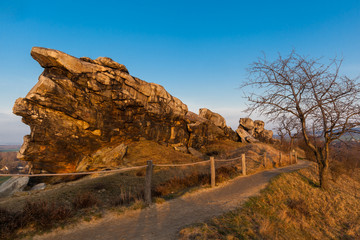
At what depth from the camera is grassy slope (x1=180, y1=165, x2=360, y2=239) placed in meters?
4.77

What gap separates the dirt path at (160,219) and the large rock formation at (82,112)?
40.3ft

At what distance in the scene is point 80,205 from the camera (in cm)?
623

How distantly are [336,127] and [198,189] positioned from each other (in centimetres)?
775

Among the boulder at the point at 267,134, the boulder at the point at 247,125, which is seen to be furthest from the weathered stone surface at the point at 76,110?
the boulder at the point at 267,134

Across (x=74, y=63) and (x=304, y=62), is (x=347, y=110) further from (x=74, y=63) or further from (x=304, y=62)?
(x=74, y=63)

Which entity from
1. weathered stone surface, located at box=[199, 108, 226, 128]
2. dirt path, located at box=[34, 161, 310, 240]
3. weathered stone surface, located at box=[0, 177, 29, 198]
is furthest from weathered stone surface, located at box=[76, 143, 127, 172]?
weathered stone surface, located at box=[199, 108, 226, 128]

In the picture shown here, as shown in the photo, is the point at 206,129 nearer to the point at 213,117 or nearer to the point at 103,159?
the point at 213,117

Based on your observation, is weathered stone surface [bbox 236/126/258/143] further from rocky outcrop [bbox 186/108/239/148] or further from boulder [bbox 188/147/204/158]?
boulder [bbox 188/147/204/158]

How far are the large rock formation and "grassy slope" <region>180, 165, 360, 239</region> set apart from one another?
14.0 m

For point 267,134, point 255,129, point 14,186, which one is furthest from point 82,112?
point 267,134

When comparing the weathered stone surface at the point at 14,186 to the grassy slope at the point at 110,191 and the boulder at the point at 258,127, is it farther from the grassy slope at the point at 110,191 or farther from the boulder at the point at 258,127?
the boulder at the point at 258,127

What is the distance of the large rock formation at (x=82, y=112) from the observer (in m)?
15.9

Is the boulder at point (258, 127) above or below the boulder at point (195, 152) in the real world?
above

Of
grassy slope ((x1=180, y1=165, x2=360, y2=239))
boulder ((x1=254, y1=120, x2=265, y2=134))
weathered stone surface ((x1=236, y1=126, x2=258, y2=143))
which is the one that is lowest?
grassy slope ((x1=180, y1=165, x2=360, y2=239))
